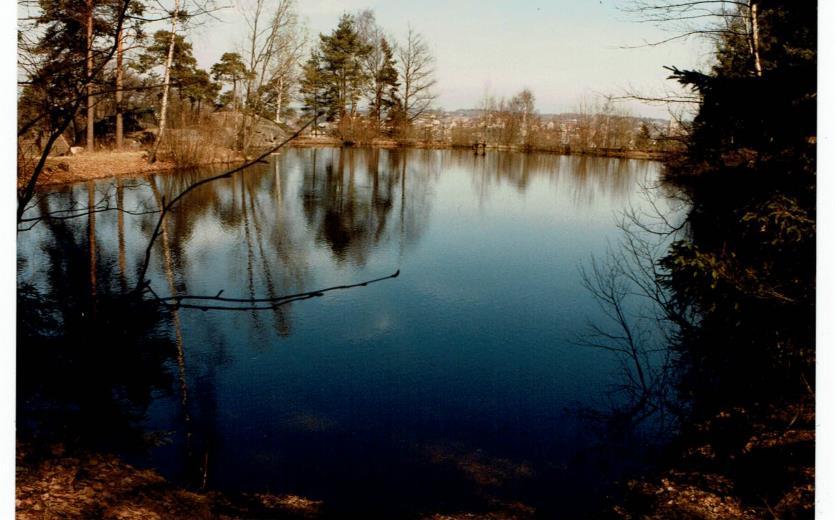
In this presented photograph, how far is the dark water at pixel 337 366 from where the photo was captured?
4902 millimetres

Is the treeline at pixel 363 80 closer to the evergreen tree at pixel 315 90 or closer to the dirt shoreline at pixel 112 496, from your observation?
the evergreen tree at pixel 315 90

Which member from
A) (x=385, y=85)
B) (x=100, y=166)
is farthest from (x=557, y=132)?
(x=100, y=166)

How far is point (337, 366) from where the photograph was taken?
22.7ft

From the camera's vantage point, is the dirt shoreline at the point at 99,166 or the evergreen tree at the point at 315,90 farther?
the evergreen tree at the point at 315,90

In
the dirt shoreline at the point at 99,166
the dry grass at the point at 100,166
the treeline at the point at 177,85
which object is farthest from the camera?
the dry grass at the point at 100,166

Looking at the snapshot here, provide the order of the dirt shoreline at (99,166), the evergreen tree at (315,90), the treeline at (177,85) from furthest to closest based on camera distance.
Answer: the evergreen tree at (315,90) → the dirt shoreline at (99,166) → the treeline at (177,85)

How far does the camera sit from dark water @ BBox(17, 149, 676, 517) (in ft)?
16.1

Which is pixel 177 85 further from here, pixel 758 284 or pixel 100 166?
pixel 100 166

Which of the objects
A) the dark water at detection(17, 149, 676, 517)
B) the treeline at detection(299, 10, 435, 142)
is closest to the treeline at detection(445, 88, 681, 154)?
the treeline at detection(299, 10, 435, 142)

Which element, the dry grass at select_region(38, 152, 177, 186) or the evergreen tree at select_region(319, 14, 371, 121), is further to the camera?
the evergreen tree at select_region(319, 14, 371, 121)

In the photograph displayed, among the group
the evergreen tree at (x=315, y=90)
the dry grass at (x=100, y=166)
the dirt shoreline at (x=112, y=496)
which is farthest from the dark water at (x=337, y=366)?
the evergreen tree at (x=315, y=90)

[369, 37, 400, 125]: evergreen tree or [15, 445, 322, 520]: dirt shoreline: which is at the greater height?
[369, 37, 400, 125]: evergreen tree

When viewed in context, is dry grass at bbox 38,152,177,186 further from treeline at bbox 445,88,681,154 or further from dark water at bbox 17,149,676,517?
treeline at bbox 445,88,681,154
